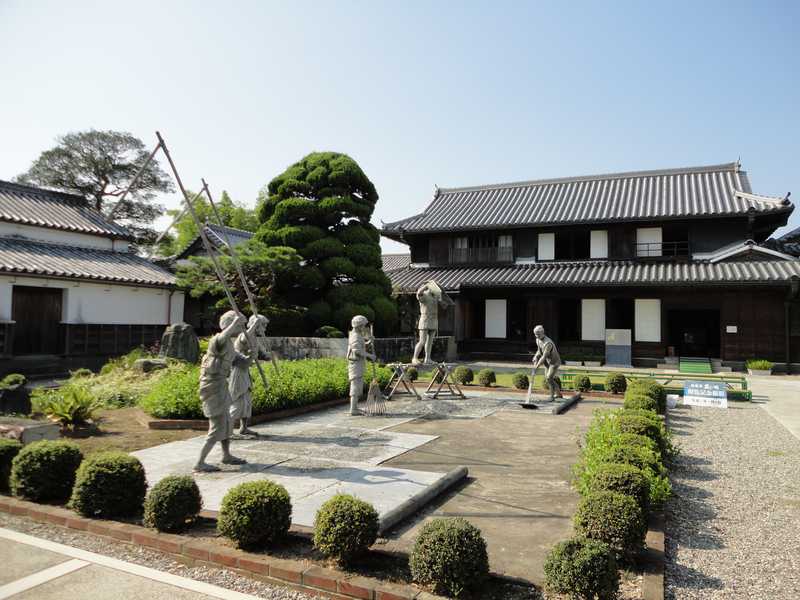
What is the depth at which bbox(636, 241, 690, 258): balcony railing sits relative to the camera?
84.8 feet

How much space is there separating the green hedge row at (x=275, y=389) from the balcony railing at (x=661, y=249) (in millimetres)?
16842

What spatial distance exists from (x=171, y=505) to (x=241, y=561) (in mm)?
1005

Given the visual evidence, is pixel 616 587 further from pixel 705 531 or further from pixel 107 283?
pixel 107 283

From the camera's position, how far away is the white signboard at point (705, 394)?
A: 1336 cm

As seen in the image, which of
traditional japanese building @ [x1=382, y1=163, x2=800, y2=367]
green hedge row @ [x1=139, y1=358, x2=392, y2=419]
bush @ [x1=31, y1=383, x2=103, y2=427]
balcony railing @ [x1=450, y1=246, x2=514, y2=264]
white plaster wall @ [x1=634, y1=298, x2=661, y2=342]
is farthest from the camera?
balcony railing @ [x1=450, y1=246, x2=514, y2=264]

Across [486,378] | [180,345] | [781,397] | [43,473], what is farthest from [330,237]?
[43,473]

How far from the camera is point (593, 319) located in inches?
1029

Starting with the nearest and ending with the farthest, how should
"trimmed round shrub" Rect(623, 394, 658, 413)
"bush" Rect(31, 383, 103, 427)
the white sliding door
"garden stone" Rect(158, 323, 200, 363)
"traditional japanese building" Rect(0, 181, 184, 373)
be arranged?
"bush" Rect(31, 383, 103, 427) < "trimmed round shrub" Rect(623, 394, 658, 413) < "garden stone" Rect(158, 323, 200, 363) < "traditional japanese building" Rect(0, 181, 184, 373) < the white sliding door

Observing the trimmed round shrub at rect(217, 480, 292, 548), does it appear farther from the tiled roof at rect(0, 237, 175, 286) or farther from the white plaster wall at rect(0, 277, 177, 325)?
the white plaster wall at rect(0, 277, 177, 325)

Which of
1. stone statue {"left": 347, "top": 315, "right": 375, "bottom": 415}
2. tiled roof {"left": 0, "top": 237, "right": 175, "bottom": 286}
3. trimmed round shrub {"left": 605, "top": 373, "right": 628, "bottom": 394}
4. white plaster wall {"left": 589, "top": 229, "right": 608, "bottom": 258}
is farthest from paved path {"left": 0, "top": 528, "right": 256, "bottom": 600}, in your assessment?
white plaster wall {"left": 589, "top": 229, "right": 608, "bottom": 258}

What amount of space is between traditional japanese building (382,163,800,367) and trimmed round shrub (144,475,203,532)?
21916mm

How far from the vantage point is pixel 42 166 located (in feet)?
131

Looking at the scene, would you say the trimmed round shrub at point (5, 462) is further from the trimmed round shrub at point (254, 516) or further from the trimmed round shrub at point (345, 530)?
the trimmed round shrub at point (345, 530)

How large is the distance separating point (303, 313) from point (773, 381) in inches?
701
